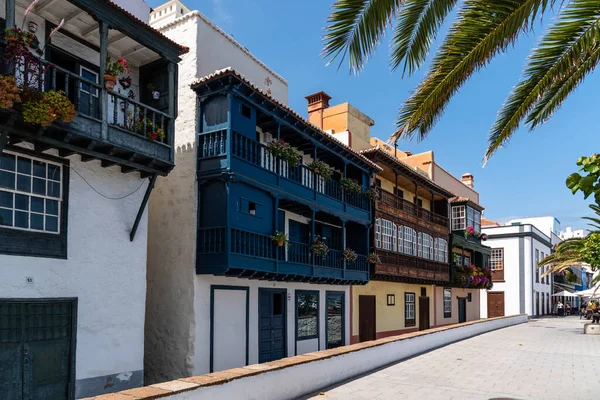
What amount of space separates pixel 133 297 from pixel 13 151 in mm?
4154

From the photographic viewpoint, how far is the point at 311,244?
1703cm

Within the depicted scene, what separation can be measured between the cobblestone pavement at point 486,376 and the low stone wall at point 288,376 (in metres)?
0.30

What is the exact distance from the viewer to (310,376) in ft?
34.1

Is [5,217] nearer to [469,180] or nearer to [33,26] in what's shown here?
[33,26]

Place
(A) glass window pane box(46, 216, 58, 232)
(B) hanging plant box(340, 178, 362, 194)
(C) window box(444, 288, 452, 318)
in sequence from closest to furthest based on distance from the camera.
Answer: (A) glass window pane box(46, 216, 58, 232)
(B) hanging plant box(340, 178, 362, 194)
(C) window box(444, 288, 452, 318)

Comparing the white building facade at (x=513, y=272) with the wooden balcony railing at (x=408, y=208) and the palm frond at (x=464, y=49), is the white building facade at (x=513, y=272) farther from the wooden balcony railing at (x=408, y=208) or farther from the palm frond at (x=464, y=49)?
the palm frond at (x=464, y=49)

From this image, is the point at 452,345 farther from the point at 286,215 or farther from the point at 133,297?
the point at 133,297

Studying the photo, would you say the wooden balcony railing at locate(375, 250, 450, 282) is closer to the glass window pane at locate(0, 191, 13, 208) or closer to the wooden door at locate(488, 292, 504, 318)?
the glass window pane at locate(0, 191, 13, 208)

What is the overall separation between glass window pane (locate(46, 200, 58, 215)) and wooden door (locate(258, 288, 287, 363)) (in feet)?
23.3

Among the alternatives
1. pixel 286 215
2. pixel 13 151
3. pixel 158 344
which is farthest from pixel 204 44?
pixel 158 344

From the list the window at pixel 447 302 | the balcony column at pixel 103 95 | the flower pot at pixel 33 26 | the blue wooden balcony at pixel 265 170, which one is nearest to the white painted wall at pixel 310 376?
the blue wooden balcony at pixel 265 170

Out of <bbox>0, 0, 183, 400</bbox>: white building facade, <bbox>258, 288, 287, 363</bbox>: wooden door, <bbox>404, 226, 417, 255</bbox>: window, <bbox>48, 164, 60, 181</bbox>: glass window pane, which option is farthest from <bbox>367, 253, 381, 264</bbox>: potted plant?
<bbox>48, 164, 60, 181</bbox>: glass window pane

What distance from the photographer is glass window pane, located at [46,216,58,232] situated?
33.4 feet

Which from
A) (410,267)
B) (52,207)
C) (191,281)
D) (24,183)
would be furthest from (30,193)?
(410,267)
